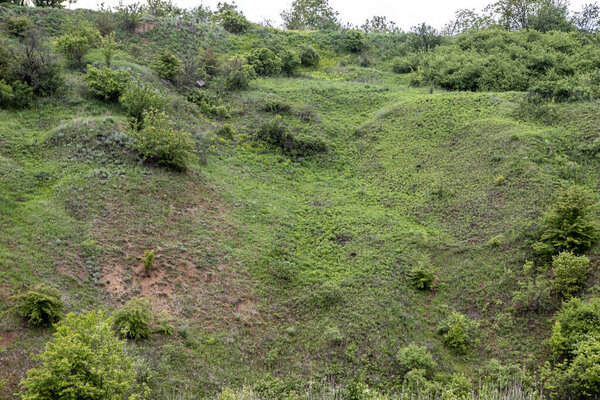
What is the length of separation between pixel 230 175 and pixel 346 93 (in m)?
15.5

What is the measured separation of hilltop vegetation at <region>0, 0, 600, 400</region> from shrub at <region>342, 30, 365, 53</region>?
1672cm

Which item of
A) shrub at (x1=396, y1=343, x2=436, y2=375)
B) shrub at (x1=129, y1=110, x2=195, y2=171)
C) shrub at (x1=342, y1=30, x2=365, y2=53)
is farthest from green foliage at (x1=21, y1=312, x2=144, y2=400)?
shrub at (x1=342, y1=30, x2=365, y2=53)

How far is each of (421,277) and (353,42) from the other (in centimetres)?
3718

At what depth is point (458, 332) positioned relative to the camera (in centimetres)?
1230

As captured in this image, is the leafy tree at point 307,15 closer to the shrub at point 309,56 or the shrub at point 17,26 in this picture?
the shrub at point 309,56

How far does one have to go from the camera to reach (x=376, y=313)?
1369 cm

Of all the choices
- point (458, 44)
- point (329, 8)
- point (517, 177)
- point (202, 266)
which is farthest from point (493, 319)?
point (329, 8)

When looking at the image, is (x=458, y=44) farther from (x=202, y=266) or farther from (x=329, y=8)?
(x=202, y=266)

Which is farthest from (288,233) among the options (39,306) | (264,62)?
(264,62)

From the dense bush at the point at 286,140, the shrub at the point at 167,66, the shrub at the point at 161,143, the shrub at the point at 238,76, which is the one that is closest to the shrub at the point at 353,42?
the shrub at the point at 238,76

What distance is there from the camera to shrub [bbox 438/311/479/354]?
12234 millimetres

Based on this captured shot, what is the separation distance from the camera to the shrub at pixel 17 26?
26953 millimetres

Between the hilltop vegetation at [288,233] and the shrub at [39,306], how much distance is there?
48 mm

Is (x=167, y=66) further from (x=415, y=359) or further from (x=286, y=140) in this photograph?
(x=415, y=359)
